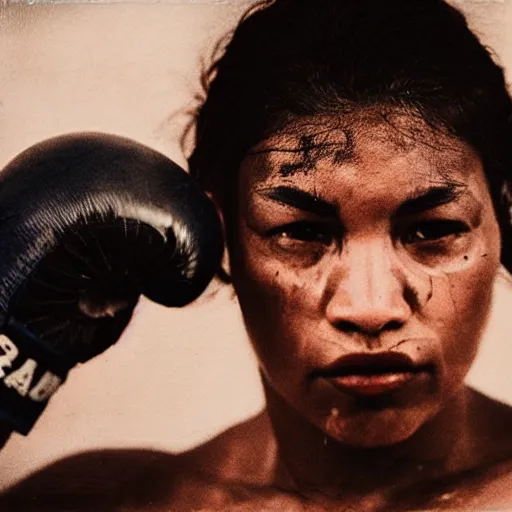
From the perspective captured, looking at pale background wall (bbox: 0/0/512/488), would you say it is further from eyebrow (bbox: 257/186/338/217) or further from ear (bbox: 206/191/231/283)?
eyebrow (bbox: 257/186/338/217)

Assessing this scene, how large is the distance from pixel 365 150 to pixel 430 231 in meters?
0.24

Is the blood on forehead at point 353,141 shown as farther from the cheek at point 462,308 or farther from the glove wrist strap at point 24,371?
the glove wrist strap at point 24,371

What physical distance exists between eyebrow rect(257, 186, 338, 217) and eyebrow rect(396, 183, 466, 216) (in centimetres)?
16

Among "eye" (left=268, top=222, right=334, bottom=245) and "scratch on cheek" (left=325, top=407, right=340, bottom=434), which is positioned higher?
"eye" (left=268, top=222, right=334, bottom=245)

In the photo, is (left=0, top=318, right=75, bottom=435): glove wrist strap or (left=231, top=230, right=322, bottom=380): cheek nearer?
(left=0, top=318, right=75, bottom=435): glove wrist strap

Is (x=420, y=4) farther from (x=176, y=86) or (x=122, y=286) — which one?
(x=122, y=286)

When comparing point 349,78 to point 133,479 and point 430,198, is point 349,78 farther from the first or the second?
point 133,479

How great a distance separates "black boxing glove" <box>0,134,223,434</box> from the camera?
4.44ft

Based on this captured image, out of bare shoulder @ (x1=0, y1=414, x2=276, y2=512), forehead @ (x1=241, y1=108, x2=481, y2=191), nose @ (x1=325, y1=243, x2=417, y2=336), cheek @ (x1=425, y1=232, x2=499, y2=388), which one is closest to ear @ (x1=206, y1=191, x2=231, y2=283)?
forehead @ (x1=241, y1=108, x2=481, y2=191)

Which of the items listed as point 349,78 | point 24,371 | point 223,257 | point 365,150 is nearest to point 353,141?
point 365,150

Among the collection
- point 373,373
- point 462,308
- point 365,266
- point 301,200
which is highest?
point 301,200

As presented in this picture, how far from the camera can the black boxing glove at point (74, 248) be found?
1353mm

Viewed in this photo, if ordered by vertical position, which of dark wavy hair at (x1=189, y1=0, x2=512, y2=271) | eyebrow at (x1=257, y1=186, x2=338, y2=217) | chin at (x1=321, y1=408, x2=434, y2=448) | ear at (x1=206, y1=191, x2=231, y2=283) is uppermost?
dark wavy hair at (x1=189, y1=0, x2=512, y2=271)

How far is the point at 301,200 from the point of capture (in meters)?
1.52
